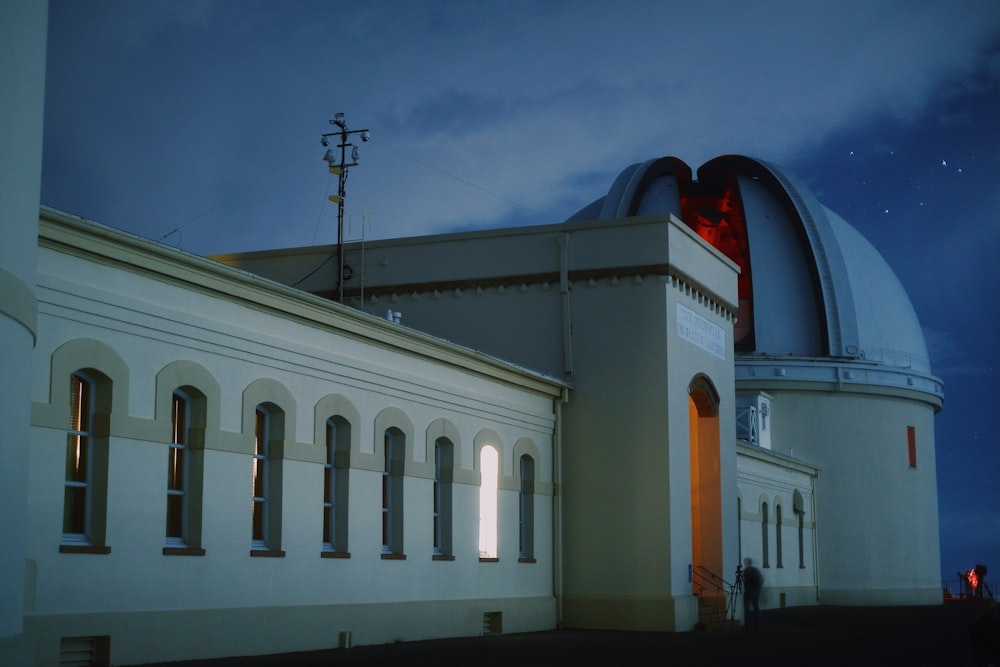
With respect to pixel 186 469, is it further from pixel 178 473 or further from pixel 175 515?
pixel 175 515

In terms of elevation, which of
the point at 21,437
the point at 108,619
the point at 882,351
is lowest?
the point at 108,619

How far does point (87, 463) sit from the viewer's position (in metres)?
14.0

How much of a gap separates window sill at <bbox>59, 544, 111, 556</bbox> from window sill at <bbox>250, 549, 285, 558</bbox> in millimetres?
2734

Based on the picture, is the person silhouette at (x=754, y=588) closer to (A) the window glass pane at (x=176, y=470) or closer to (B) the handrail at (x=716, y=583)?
(B) the handrail at (x=716, y=583)

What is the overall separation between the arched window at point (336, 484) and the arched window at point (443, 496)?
2.80 m

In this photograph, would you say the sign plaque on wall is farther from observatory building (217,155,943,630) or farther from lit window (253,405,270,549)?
lit window (253,405,270,549)

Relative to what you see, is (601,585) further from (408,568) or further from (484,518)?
(408,568)

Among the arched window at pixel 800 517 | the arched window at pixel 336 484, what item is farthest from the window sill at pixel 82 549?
the arched window at pixel 800 517

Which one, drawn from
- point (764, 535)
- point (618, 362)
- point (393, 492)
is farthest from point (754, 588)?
point (764, 535)

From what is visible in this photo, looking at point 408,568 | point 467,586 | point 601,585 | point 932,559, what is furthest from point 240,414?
point 932,559

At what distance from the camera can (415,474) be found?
20.4 m

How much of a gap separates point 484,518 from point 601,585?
3.25 meters

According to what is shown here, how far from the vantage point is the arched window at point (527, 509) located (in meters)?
24.1

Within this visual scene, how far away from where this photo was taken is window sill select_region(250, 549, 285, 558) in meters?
16.4
